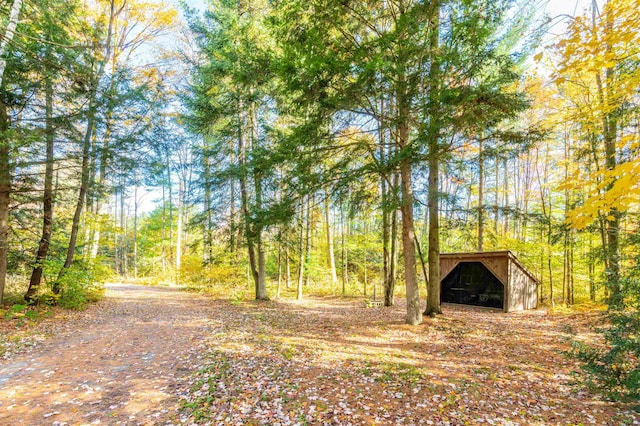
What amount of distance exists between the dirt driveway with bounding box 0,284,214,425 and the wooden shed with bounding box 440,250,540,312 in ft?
32.1

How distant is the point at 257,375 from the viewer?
485 centimetres

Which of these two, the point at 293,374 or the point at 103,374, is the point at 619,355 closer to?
the point at 293,374

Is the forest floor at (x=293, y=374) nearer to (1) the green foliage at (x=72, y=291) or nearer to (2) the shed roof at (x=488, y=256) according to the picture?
(1) the green foliage at (x=72, y=291)

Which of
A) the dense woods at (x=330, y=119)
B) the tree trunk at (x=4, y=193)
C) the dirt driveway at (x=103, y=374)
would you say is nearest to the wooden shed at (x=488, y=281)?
the dense woods at (x=330, y=119)

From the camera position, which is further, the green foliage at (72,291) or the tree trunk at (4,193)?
the green foliage at (72,291)

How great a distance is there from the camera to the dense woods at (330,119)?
5.17 m

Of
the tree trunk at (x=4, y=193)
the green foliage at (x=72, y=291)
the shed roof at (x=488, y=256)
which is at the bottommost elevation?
the green foliage at (x=72, y=291)

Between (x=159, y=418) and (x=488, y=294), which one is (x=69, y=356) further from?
(x=488, y=294)

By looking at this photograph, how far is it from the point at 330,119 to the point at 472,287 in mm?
9763

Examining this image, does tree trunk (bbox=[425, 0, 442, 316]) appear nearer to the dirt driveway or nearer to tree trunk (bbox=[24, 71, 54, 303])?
the dirt driveway

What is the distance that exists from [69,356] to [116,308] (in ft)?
18.2

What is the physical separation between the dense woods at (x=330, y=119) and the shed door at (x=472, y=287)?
276cm

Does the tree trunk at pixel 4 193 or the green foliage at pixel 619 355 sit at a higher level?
the tree trunk at pixel 4 193

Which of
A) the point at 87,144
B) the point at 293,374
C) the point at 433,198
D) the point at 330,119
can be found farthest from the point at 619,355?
the point at 87,144
